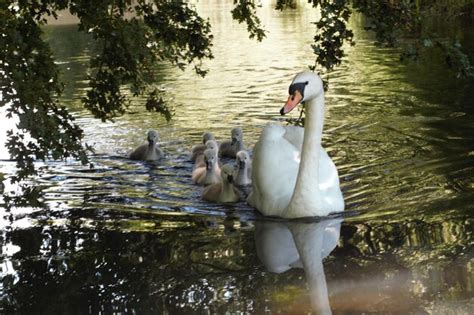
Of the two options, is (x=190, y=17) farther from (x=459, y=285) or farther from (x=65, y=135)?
(x=459, y=285)

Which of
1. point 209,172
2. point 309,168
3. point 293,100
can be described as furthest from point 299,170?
point 209,172

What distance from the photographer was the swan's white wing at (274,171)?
9344 mm

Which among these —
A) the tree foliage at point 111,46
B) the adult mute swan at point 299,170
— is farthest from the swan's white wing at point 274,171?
the tree foliage at point 111,46

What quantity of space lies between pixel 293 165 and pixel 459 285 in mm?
3451

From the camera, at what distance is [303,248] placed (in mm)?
7957

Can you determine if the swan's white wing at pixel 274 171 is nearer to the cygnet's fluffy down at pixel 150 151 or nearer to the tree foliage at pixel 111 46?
the tree foliage at pixel 111 46

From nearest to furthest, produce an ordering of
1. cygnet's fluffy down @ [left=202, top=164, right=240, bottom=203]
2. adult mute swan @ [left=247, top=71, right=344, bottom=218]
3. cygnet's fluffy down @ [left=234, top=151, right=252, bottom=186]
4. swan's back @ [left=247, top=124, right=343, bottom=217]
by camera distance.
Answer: adult mute swan @ [left=247, top=71, right=344, bottom=218]
swan's back @ [left=247, top=124, right=343, bottom=217]
cygnet's fluffy down @ [left=202, top=164, right=240, bottom=203]
cygnet's fluffy down @ [left=234, top=151, right=252, bottom=186]

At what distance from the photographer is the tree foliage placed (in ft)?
22.1

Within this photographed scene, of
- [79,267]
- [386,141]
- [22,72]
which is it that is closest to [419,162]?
[386,141]

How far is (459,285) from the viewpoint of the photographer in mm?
6523

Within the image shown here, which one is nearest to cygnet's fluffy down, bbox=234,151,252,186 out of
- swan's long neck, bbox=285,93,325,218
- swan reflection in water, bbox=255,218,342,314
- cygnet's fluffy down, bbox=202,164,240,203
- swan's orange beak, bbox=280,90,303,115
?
cygnet's fluffy down, bbox=202,164,240,203

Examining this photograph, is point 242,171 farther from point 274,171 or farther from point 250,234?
point 250,234

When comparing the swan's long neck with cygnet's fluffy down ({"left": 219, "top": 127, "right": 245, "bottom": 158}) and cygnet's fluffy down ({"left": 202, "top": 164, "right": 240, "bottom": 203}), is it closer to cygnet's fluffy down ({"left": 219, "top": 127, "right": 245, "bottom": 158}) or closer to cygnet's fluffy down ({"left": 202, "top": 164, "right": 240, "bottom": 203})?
cygnet's fluffy down ({"left": 202, "top": 164, "right": 240, "bottom": 203})

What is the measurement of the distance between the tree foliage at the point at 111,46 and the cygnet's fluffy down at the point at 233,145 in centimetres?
322
